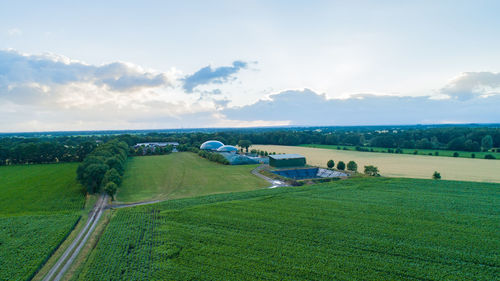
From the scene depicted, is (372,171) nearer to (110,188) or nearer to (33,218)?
(110,188)

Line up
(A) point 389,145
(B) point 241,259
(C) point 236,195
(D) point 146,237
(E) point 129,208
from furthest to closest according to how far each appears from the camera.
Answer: (A) point 389,145
(C) point 236,195
(E) point 129,208
(D) point 146,237
(B) point 241,259

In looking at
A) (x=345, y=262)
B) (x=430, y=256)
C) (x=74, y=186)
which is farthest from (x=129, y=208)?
(x=430, y=256)

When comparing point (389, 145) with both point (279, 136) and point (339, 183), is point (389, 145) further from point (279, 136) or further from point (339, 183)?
point (339, 183)

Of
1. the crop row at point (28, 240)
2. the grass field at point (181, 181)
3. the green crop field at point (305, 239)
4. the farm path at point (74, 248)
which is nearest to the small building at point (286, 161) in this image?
the grass field at point (181, 181)

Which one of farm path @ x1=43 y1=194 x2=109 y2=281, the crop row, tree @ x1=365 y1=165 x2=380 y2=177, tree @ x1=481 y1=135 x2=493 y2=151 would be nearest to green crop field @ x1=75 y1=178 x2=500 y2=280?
farm path @ x1=43 y1=194 x2=109 y2=281

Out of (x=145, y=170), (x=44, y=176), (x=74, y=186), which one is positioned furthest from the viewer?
(x=145, y=170)

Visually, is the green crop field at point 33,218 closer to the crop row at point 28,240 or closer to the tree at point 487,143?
the crop row at point 28,240
